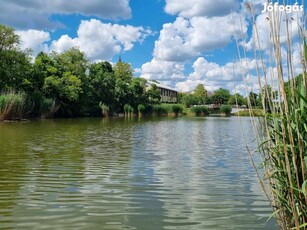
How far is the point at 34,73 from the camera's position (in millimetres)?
46969

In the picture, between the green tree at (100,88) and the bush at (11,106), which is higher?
the green tree at (100,88)

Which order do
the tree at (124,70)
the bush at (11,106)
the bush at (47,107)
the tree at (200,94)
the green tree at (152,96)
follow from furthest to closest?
the tree at (200,94)
the tree at (124,70)
the green tree at (152,96)
the bush at (47,107)
the bush at (11,106)

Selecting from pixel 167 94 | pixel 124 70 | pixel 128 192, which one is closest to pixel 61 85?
pixel 124 70

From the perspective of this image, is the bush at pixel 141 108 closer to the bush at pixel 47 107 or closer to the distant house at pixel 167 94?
the bush at pixel 47 107

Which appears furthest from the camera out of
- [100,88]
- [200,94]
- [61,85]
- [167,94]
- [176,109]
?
[167,94]

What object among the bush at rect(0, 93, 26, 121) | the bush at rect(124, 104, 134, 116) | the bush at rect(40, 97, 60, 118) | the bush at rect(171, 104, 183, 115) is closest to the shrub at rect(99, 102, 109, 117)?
the bush at rect(124, 104, 134, 116)

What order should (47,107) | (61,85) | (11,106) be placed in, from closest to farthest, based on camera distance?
(11,106)
(47,107)
(61,85)

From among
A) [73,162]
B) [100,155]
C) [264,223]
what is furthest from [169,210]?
[100,155]

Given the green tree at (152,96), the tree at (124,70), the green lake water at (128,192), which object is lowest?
the green lake water at (128,192)

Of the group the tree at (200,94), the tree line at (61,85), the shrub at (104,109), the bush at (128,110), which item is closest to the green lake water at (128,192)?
the tree line at (61,85)

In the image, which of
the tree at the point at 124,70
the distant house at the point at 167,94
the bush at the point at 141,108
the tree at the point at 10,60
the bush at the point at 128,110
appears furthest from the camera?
the distant house at the point at 167,94

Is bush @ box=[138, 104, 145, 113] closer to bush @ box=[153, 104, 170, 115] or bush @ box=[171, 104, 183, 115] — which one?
bush @ box=[153, 104, 170, 115]

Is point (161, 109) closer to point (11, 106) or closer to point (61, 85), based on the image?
point (61, 85)

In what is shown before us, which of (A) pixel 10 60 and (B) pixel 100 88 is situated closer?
(A) pixel 10 60
